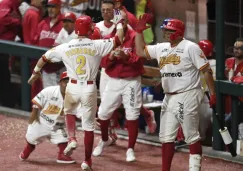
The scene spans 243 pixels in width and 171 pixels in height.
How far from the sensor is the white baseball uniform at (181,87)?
883 centimetres

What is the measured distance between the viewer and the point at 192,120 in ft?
29.3

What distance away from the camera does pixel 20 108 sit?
12648 millimetres

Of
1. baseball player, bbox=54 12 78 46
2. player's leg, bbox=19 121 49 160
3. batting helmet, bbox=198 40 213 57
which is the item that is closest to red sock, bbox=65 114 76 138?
player's leg, bbox=19 121 49 160

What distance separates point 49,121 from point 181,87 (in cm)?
179

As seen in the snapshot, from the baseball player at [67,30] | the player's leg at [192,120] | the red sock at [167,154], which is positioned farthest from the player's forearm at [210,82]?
the baseball player at [67,30]

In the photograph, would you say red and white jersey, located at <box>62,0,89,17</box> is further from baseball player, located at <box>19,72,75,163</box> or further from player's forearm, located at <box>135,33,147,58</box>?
player's forearm, located at <box>135,33,147,58</box>

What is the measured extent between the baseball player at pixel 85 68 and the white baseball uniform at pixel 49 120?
313 mm

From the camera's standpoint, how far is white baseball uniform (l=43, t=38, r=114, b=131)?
9391mm

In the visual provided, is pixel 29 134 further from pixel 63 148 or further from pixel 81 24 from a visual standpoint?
pixel 81 24

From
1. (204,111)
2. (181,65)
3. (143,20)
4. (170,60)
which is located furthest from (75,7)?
(181,65)

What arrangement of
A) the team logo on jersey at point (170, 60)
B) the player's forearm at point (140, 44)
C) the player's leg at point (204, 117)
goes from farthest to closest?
the player's leg at point (204, 117) → the player's forearm at point (140, 44) → the team logo on jersey at point (170, 60)

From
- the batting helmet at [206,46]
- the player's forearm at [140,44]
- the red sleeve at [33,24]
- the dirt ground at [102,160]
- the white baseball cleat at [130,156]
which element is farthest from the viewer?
the red sleeve at [33,24]

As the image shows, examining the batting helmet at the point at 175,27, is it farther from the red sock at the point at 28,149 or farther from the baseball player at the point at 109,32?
the red sock at the point at 28,149

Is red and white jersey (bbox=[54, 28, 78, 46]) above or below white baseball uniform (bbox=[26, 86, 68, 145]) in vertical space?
above
